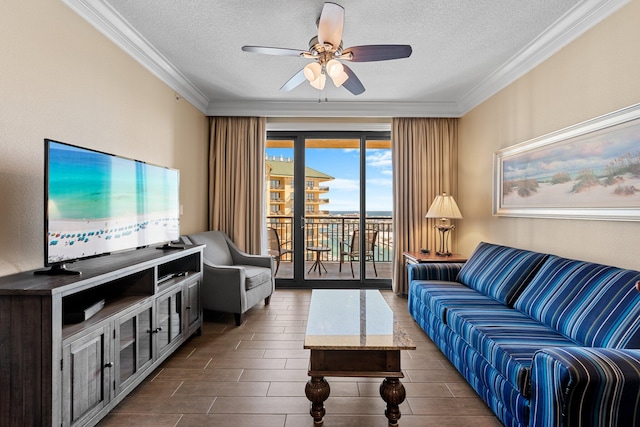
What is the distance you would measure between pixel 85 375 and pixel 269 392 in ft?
3.52

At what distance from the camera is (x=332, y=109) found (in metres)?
4.75

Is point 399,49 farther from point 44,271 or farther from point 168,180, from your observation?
point 44,271

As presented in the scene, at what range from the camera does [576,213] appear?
8.47ft

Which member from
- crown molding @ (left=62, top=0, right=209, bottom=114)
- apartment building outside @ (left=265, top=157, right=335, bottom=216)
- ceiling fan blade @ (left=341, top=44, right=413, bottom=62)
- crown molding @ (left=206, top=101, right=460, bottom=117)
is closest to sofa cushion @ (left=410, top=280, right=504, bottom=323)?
ceiling fan blade @ (left=341, top=44, right=413, bottom=62)

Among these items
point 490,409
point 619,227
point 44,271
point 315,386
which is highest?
point 619,227

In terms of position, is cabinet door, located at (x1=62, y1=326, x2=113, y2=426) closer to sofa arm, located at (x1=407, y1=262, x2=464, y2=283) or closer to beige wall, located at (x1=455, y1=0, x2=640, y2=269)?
sofa arm, located at (x1=407, y1=262, x2=464, y2=283)

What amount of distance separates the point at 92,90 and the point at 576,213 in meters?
3.66

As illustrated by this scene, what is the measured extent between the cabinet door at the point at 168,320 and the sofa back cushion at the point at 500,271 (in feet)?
8.56

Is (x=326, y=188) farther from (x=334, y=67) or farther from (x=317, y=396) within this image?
(x=317, y=396)

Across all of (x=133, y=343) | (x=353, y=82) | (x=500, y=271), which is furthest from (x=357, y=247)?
(x=133, y=343)

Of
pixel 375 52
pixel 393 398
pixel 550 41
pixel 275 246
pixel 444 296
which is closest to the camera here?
pixel 393 398

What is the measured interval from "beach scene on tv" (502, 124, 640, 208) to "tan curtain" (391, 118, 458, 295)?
145cm

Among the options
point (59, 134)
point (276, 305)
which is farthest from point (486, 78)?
point (59, 134)

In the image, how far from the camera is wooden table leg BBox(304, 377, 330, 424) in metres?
1.92
